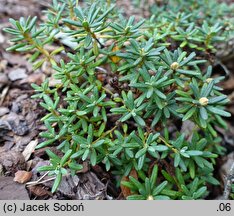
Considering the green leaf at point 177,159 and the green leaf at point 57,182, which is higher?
the green leaf at point 177,159

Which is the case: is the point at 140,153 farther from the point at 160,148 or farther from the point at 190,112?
the point at 190,112

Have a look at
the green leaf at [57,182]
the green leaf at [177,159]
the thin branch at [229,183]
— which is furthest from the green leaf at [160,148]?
the green leaf at [57,182]

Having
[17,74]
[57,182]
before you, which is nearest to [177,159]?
[57,182]

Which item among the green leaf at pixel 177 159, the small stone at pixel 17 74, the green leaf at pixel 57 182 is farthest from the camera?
the small stone at pixel 17 74

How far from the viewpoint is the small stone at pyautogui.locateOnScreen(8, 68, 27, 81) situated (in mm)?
3357

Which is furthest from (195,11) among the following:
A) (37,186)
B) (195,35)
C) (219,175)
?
(37,186)

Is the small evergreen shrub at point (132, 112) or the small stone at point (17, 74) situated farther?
the small stone at point (17, 74)

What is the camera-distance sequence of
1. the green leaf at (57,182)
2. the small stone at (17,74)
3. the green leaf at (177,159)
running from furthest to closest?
1. the small stone at (17,74)
2. the green leaf at (177,159)
3. the green leaf at (57,182)

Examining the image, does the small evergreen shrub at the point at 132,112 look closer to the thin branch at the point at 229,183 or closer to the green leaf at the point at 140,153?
the green leaf at the point at 140,153

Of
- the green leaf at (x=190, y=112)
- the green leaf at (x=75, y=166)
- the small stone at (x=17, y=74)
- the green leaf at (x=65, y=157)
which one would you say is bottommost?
the green leaf at (x=75, y=166)

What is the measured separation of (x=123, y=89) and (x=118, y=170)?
667 millimetres

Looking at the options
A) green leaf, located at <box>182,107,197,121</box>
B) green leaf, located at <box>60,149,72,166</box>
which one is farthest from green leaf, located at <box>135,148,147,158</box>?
green leaf, located at <box>60,149,72,166</box>

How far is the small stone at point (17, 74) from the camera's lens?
336cm
